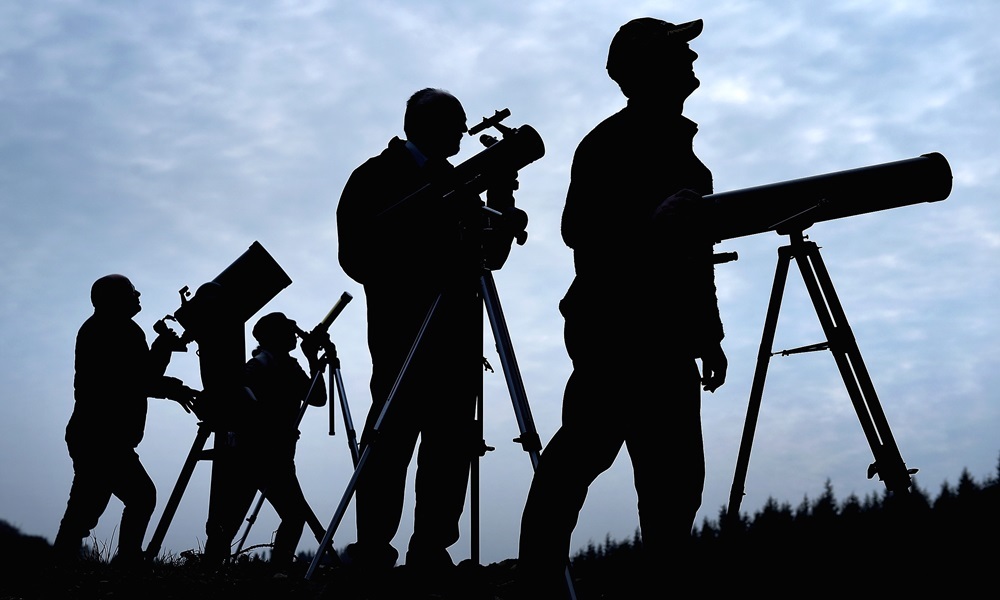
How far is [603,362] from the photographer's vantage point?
3.78 meters

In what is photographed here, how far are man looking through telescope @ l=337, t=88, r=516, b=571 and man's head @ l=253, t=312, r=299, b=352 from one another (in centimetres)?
362

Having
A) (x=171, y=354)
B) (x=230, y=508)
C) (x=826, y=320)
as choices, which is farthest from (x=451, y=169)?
(x=230, y=508)

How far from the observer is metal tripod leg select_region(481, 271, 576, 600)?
4223mm

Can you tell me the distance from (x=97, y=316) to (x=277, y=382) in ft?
5.72

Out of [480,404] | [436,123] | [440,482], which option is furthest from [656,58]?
[440,482]

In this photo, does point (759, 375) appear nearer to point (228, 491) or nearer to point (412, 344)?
point (412, 344)

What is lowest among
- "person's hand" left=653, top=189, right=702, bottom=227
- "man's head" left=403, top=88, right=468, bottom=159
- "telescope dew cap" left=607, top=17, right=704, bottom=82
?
"person's hand" left=653, top=189, right=702, bottom=227

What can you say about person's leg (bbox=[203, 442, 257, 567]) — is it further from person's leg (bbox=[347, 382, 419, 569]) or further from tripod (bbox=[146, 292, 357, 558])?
person's leg (bbox=[347, 382, 419, 569])

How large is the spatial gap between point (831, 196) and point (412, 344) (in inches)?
94.9

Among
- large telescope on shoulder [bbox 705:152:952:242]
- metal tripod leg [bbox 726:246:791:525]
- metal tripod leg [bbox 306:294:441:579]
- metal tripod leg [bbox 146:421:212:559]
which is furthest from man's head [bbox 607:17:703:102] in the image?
metal tripod leg [bbox 146:421:212:559]

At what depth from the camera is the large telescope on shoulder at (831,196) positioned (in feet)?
12.3

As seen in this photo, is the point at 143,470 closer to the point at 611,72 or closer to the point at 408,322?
the point at 408,322

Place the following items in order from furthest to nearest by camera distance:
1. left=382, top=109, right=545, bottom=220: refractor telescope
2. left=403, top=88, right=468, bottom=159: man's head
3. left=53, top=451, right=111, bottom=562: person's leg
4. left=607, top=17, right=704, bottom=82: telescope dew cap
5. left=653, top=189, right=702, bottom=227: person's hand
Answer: left=53, top=451, right=111, bottom=562: person's leg, left=403, top=88, right=468, bottom=159: man's head, left=382, top=109, right=545, bottom=220: refractor telescope, left=607, top=17, right=704, bottom=82: telescope dew cap, left=653, top=189, right=702, bottom=227: person's hand

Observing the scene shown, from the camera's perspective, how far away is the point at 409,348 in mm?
5355
